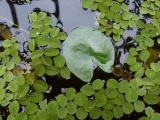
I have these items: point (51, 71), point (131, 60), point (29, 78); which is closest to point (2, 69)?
point (29, 78)

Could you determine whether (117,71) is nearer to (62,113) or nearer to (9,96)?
(62,113)

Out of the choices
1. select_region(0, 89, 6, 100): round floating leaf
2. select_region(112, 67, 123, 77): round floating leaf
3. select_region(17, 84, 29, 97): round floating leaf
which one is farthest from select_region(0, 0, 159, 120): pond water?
select_region(0, 89, 6, 100): round floating leaf

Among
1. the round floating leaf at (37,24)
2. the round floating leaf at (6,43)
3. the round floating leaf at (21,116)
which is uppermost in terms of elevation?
the round floating leaf at (37,24)

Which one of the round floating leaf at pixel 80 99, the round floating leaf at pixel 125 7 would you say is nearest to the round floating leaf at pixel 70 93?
the round floating leaf at pixel 80 99

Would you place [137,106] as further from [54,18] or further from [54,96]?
[54,18]

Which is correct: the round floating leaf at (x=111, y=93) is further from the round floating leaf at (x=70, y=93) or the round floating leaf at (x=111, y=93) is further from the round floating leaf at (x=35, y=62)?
the round floating leaf at (x=35, y=62)

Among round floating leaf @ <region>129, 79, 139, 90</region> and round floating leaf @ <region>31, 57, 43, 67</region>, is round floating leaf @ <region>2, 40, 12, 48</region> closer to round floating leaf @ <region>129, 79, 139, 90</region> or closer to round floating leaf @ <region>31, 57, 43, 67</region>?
round floating leaf @ <region>31, 57, 43, 67</region>

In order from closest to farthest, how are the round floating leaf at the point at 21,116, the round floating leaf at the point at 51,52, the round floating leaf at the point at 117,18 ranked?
the round floating leaf at the point at 21,116 → the round floating leaf at the point at 51,52 → the round floating leaf at the point at 117,18
